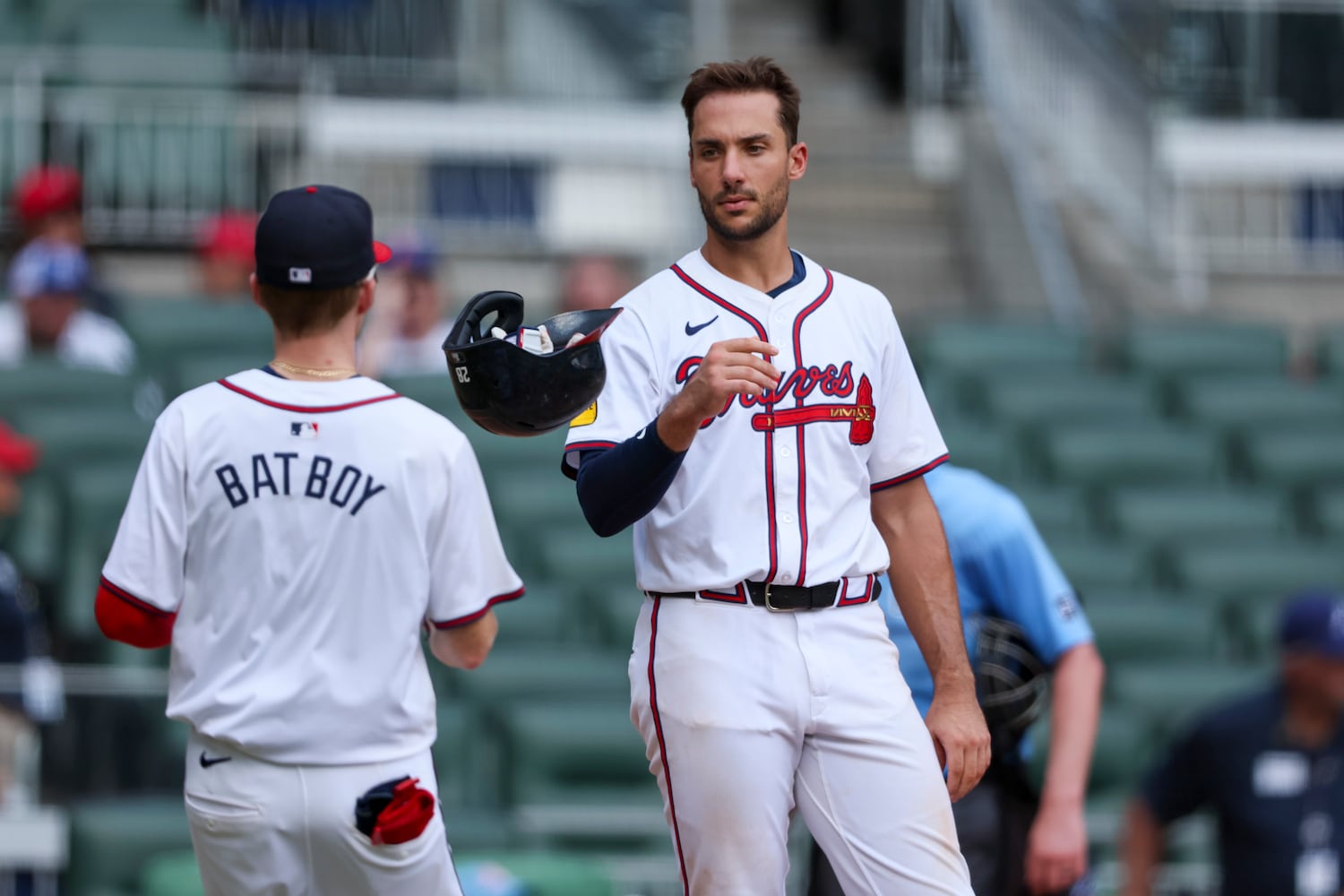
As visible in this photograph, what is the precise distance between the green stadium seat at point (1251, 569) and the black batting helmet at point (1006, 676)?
12.4 feet

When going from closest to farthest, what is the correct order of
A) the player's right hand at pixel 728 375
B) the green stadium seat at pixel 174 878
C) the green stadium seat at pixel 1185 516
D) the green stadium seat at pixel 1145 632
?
the player's right hand at pixel 728 375
the green stadium seat at pixel 174 878
the green stadium seat at pixel 1145 632
the green stadium seat at pixel 1185 516

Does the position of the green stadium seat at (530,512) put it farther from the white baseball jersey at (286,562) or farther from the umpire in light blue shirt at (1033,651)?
the white baseball jersey at (286,562)

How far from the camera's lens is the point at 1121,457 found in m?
8.82

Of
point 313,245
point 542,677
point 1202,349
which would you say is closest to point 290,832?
point 313,245

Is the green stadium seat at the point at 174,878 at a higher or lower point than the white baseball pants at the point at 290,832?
lower

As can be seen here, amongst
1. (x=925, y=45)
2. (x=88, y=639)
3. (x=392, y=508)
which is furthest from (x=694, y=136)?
(x=925, y=45)

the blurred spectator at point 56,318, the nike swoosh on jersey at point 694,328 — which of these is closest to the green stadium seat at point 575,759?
the blurred spectator at point 56,318

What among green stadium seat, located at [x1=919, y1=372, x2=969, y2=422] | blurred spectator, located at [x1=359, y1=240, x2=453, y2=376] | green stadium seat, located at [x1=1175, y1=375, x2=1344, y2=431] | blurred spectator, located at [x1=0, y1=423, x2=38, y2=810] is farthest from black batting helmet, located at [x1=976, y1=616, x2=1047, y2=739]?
green stadium seat, located at [x1=1175, y1=375, x2=1344, y2=431]

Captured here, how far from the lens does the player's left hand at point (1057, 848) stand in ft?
14.2

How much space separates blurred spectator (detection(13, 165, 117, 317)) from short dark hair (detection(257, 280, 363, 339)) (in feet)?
18.7

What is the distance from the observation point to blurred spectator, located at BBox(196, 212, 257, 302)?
9375 mm

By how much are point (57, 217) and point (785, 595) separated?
6568 mm

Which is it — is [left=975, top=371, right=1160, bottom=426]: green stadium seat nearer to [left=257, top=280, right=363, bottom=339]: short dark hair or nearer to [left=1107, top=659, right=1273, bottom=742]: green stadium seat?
[left=1107, top=659, right=1273, bottom=742]: green stadium seat

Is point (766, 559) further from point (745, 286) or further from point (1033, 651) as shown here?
point (1033, 651)
